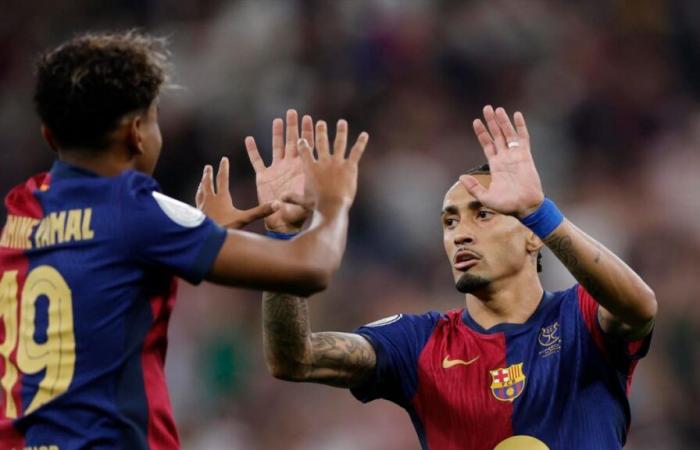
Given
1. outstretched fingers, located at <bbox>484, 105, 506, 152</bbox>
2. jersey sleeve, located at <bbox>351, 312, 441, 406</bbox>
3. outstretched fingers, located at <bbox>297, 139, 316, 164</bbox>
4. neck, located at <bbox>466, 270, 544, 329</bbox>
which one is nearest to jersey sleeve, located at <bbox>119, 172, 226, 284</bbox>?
outstretched fingers, located at <bbox>297, 139, 316, 164</bbox>

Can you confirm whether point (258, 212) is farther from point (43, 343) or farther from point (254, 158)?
point (43, 343)

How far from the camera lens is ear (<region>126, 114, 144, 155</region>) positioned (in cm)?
383

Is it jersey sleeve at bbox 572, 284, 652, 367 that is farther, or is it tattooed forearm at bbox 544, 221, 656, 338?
jersey sleeve at bbox 572, 284, 652, 367

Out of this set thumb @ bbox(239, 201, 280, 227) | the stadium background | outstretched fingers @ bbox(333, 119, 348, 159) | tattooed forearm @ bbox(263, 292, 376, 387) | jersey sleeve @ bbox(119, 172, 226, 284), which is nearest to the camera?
jersey sleeve @ bbox(119, 172, 226, 284)

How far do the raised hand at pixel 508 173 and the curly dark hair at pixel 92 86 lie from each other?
1544mm

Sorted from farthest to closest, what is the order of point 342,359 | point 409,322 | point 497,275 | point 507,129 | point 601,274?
point 409,322
point 497,275
point 342,359
point 507,129
point 601,274

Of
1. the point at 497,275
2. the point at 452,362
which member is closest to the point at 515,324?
the point at 497,275

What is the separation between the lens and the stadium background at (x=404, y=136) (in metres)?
9.45

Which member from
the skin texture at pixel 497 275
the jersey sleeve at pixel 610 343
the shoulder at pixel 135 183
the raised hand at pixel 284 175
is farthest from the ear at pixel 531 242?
the shoulder at pixel 135 183

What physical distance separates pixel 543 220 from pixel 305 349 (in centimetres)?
109

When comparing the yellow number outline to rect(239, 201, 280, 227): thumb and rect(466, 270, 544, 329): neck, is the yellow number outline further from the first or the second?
rect(466, 270, 544, 329): neck

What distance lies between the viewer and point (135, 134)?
12.6ft

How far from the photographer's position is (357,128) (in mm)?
11297

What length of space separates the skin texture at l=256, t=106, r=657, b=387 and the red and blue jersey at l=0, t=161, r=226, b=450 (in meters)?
1.32
